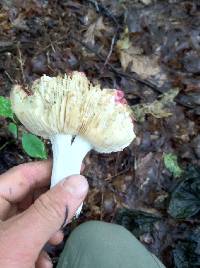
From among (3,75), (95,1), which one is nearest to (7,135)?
(3,75)

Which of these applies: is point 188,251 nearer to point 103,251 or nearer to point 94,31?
point 103,251

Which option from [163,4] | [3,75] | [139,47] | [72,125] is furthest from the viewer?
[163,4]

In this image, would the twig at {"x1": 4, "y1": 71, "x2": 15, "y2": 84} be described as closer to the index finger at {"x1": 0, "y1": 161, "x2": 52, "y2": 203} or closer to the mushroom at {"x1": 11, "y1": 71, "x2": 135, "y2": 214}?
the index finger at {"x1": 0, "y1": 161, "x2": 52, "y2": 203}

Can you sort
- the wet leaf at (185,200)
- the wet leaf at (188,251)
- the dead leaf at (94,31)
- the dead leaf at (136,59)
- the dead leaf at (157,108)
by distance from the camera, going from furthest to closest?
the dead leaf at (94,31), the dead leaf at (136,59), the dead leaf at (157,108), the wet leaf at (185,200), the wet leaf at (188,251)

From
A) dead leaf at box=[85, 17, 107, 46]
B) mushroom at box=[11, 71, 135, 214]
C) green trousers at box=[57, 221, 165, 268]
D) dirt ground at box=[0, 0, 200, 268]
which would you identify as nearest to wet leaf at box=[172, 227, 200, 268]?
dirt ground at box=[0, 0, 200, 268]

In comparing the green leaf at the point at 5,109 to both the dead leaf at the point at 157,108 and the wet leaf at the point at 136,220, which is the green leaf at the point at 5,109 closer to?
the wet leaf at the point at 136,220

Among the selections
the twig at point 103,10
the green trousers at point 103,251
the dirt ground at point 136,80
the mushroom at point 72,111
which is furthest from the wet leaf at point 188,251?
the twig at point 103,10

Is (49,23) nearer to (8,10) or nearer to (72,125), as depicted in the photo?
Answer: (8,10)
